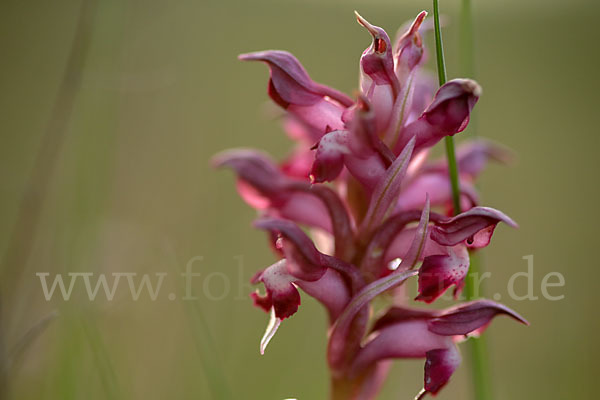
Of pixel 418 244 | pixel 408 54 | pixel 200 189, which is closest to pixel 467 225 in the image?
pixel 418 244

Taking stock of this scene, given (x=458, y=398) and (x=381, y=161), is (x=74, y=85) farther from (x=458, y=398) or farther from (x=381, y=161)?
(x=458, y=398)

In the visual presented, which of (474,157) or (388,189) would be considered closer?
(388,189)

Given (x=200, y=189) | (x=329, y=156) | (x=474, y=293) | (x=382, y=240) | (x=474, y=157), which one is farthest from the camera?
(x=200, y=189)

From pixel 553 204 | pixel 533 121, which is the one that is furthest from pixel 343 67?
pixel 553 204

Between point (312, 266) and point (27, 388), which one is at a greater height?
point (312, 266)

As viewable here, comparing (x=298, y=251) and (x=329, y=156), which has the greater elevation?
(x=329, y=156)

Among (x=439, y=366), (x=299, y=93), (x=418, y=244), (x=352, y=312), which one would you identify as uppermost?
(x=299, y=93)

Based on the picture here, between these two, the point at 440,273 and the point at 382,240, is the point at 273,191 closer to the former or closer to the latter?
the point at 382,240
